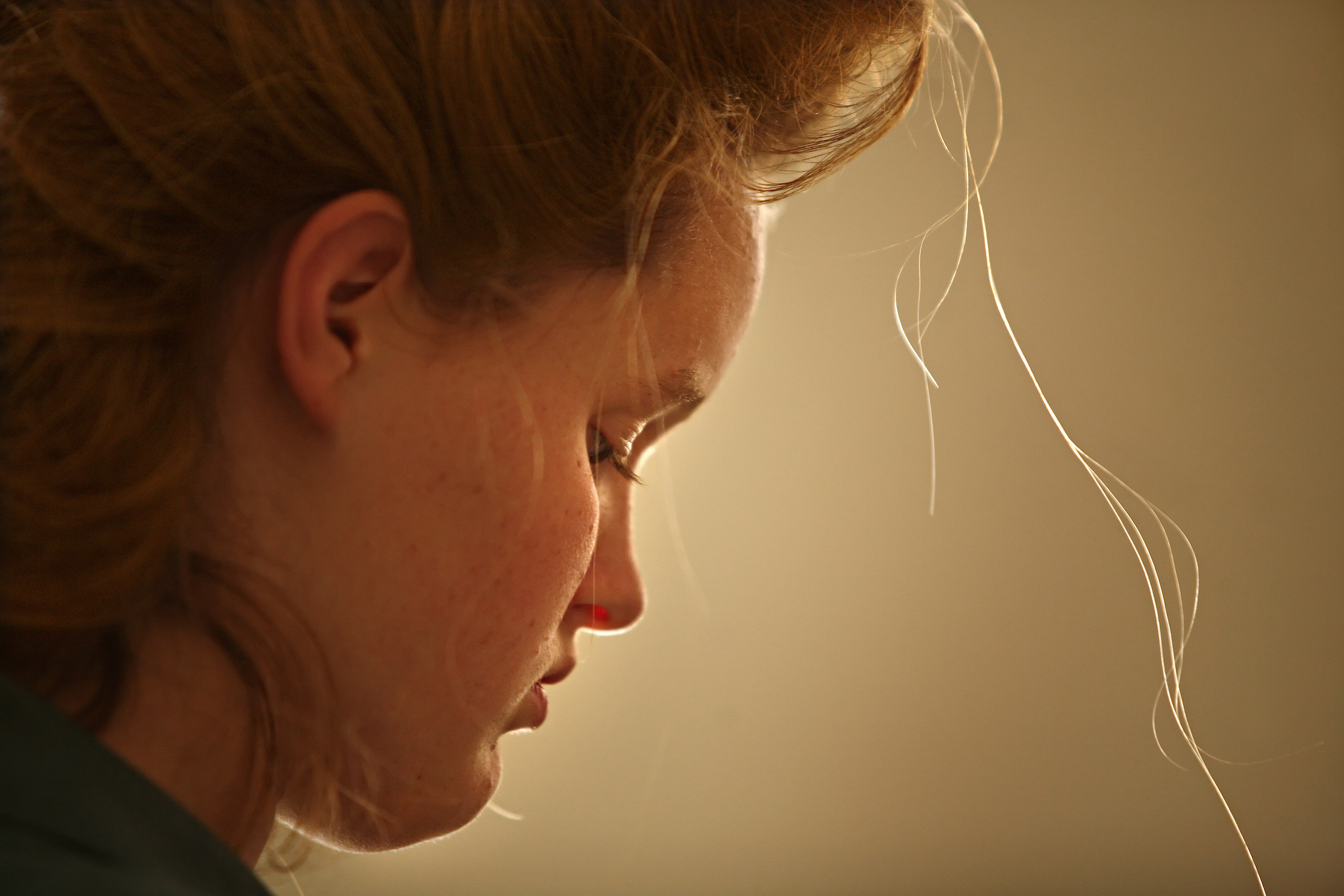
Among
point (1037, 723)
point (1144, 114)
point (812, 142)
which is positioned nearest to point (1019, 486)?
point (1037, 723)

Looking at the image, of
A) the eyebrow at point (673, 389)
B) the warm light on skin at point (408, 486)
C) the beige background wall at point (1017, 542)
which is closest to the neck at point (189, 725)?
the warm light on skin at point (408, 486)

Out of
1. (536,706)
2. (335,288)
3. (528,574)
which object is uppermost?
(335,288)

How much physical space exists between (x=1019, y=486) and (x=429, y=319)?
86cm

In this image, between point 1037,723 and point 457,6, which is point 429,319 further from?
point 1037,723

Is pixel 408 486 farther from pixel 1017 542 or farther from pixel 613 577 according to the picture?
pixel 1017 542

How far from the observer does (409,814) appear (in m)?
0.47

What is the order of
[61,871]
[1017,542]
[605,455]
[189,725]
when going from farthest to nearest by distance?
[1017,542], [605,455], [189,725], [61,871]

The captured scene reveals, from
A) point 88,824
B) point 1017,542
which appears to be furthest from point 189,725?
point 1017,542

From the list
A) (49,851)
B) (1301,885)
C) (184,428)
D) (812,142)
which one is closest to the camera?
(49,851)

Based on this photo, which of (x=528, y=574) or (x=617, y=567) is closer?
(x=528, y=574)

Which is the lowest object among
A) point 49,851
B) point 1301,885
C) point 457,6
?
point 1301,885

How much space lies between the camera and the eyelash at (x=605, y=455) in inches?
19.2

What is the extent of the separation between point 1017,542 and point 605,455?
2.43 ft

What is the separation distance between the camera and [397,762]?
448 millimetres
